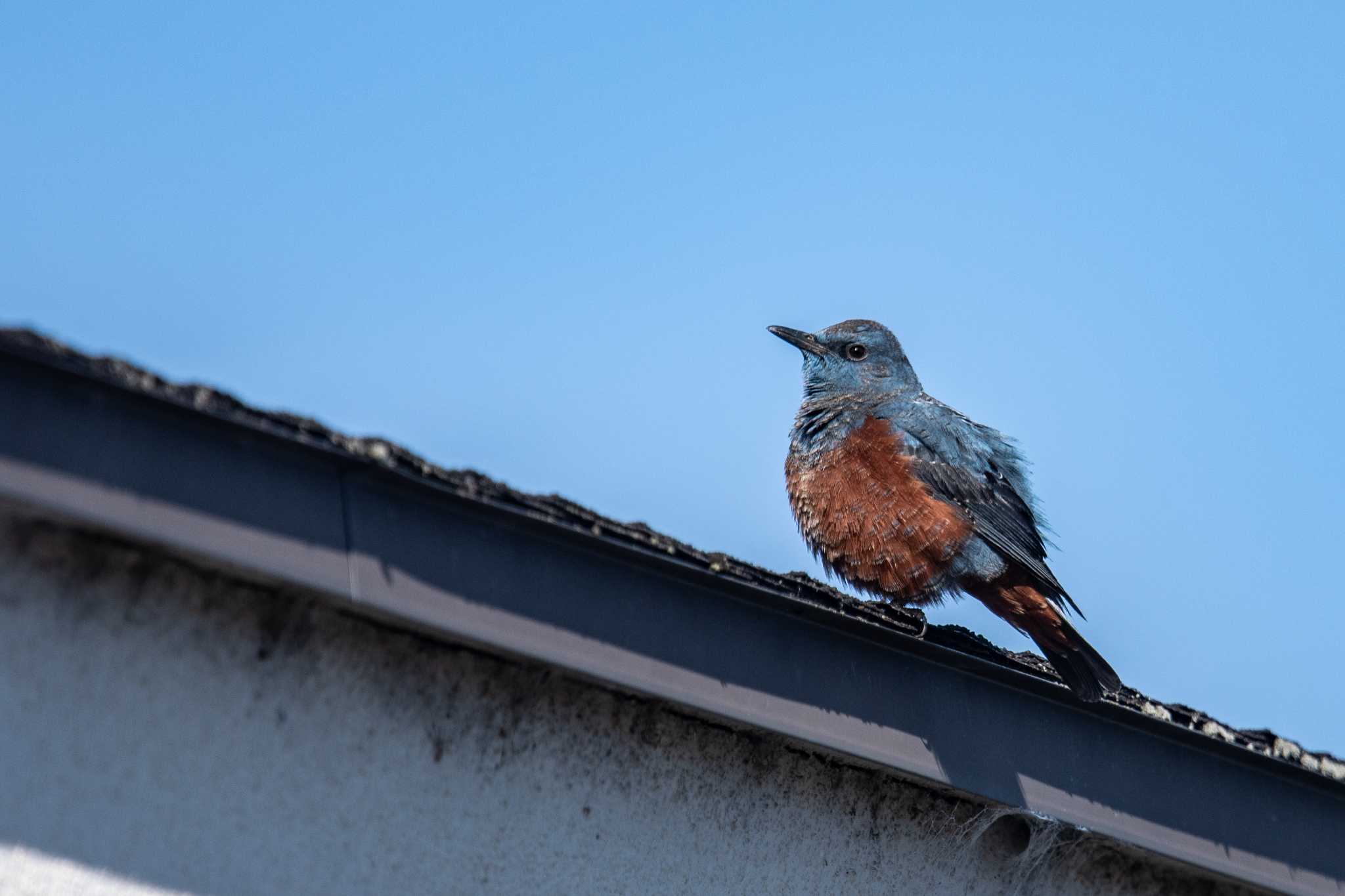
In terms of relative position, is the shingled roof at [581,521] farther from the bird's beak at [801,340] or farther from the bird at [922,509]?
the bird's beak at [801,340]

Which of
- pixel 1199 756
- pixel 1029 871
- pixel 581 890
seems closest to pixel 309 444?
pixel 581 890

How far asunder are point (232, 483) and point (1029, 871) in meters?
2.61

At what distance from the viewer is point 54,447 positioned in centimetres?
238

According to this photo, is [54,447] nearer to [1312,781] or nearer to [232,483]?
[232,483]

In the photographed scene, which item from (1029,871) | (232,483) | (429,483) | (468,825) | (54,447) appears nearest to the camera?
(54,447)

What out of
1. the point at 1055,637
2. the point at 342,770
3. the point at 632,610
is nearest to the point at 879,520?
the point at 1055,637

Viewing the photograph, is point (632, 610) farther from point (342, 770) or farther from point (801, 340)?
point (801, 340)

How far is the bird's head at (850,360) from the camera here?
693 cm

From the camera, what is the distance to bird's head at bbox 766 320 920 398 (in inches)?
273

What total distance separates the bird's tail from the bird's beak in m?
1.89

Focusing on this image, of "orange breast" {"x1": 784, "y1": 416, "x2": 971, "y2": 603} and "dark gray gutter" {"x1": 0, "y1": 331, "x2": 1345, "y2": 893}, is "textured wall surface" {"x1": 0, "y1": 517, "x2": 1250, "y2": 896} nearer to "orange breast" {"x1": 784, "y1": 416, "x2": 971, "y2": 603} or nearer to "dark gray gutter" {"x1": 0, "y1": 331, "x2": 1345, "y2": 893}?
"dark gray gutter" {"x1": 0, "y1": 331, "x2": 1345, "y2": 893}

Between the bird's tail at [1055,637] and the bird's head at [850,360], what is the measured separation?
1609 millimetres

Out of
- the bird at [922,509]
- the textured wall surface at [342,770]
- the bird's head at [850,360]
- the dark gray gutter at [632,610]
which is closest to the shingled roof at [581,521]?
the dark gray gutter at [632,610]

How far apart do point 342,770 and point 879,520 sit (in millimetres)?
3056
